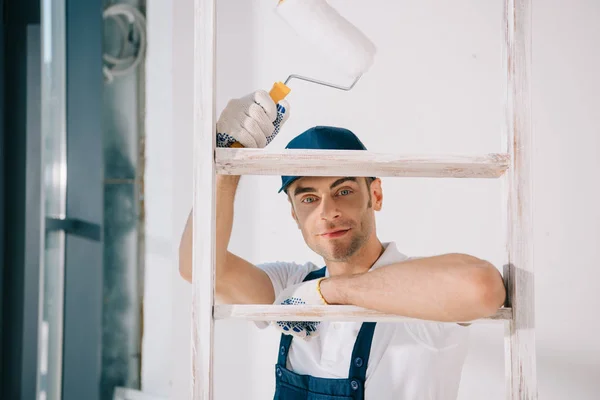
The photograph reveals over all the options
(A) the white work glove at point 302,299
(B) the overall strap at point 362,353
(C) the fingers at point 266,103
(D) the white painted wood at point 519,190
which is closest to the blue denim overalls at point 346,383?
(B) the overall strap at point 362,353

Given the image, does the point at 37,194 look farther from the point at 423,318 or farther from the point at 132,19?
the point at 423,318

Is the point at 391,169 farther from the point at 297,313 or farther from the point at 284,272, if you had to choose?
the point at 284,272

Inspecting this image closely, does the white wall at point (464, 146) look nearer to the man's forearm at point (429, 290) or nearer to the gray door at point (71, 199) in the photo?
the gray door at point (71, 199)

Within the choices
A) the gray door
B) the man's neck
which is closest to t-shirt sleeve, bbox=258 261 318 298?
the man's neck

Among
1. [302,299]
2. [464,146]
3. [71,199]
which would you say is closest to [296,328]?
[302,299]

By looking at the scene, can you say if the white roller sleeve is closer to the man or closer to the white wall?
the man

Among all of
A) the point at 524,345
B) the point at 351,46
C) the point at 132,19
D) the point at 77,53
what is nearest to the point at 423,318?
the point at 524,345

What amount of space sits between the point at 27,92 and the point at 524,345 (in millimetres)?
1260

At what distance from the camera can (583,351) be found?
140cm

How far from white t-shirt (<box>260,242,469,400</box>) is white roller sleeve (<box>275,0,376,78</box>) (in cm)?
62

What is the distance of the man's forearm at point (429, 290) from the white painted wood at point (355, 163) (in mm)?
147

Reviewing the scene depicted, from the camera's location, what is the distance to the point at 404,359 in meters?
1.18

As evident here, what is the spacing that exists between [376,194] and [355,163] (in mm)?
660

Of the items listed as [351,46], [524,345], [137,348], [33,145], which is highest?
[351,46]
